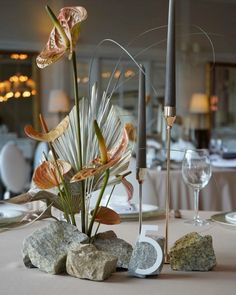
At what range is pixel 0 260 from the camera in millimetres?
1038

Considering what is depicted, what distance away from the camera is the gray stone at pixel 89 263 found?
88 centimetres

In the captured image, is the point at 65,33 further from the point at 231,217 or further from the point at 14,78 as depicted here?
the point at 14,78

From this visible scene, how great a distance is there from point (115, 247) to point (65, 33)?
40cm

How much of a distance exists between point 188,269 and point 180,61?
24.4 feet

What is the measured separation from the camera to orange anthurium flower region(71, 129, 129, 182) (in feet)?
2.91

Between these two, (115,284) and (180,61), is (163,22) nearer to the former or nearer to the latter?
(180,61)

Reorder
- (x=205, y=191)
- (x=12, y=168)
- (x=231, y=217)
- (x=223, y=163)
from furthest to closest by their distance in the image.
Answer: (x=12, y=168) < (x=223, y=163) < (x=205, y=191) < (x=231, y=217)

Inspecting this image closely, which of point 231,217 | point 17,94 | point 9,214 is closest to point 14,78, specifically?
point 17,94

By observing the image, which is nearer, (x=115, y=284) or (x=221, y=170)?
(x=115, y=284)

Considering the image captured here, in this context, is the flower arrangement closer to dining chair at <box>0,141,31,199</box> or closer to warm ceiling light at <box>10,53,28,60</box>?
dining chair at <box>0,141,31,199</box>

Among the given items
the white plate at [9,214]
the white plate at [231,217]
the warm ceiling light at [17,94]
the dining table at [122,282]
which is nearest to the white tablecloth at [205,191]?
the white plate at [9,214]

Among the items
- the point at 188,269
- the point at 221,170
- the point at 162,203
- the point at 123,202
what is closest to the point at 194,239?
the point at 188,269

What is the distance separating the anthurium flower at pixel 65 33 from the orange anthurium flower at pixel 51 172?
193mm

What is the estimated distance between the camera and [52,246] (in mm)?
934
